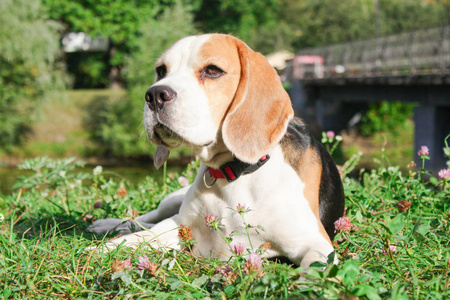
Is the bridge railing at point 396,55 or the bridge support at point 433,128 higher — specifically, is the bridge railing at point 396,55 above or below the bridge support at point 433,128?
above

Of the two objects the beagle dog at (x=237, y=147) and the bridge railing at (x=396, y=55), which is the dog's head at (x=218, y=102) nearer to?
the beagle dog at (x=237, y=147)

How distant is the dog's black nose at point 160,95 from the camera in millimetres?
2570

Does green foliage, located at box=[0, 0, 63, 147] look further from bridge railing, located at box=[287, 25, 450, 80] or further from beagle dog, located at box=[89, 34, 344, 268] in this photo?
beagle dog, located at box=[89, 34, 344, 268]

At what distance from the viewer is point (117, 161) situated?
23.5 meters

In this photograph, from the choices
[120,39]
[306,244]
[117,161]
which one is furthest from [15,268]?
[120,39]

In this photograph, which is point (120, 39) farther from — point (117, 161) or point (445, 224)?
point (445, 224)

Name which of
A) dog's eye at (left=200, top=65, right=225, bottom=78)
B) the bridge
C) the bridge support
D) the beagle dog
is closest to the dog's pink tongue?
the beagle dog

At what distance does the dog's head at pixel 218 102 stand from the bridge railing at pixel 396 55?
14.7 m

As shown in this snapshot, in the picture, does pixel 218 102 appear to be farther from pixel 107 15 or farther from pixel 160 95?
pixel 107 15

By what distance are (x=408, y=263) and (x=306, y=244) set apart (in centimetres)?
57

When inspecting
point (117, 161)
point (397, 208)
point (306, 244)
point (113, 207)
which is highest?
point (306, 244)

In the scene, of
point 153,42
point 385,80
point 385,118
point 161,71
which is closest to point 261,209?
point 161,71

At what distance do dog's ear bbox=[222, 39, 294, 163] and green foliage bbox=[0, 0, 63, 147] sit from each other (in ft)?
65.5

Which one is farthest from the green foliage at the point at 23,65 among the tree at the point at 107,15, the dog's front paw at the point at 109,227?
the dog's front paw at the point at 109,227
